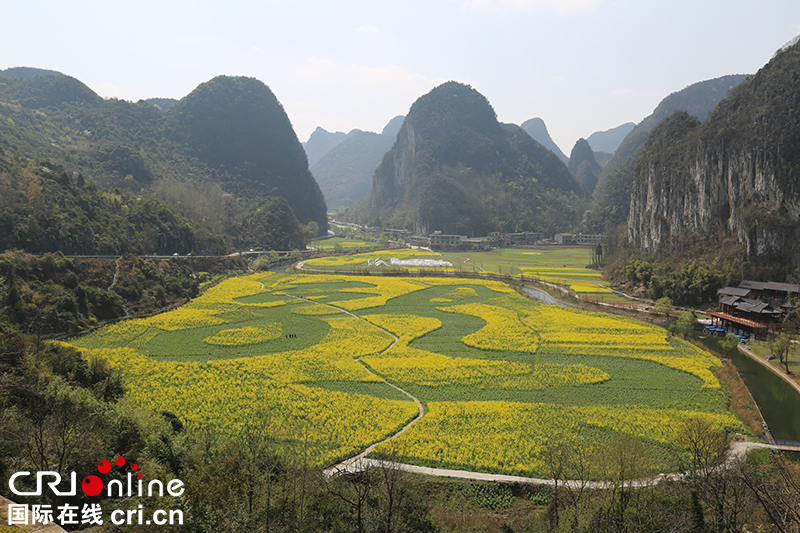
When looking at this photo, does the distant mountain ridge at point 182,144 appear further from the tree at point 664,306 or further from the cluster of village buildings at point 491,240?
the tree at point 664,306

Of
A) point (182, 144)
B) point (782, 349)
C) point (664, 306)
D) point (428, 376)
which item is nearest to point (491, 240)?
point (664, 306)

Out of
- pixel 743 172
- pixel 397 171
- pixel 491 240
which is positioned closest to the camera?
pixel 743 172

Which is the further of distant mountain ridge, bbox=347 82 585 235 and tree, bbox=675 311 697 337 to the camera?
distant mountain ridge, bbox=347 82 585 235

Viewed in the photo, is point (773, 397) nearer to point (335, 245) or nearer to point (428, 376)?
point (428, 376)

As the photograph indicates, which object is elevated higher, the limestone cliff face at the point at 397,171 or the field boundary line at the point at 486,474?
the limestone cliff face at the point at 397,171

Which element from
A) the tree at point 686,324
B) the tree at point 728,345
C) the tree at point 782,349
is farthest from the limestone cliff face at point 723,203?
the tree at point 782,349

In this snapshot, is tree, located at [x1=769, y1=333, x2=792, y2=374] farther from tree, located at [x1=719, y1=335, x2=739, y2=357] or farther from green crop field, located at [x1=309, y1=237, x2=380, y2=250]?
green crop field, located at [x1=309, y1=237, x2=380, y2=250]

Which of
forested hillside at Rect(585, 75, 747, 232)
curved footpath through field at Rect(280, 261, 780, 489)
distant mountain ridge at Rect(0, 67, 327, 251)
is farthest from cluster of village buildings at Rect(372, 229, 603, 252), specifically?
curved footpath through field at Rect(280, 261, 780, 489)
